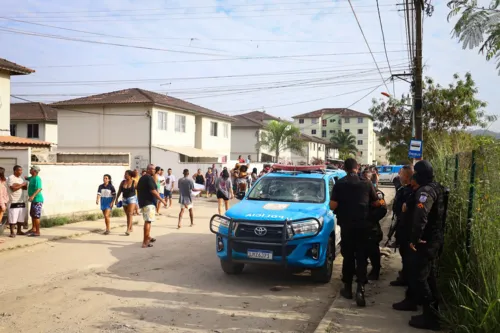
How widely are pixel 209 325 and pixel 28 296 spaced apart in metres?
2.95

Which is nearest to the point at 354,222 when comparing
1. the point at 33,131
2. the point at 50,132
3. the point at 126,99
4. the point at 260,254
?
the point at 260,254

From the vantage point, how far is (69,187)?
15469 millimetres

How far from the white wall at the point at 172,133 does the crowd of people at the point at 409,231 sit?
27.1 m

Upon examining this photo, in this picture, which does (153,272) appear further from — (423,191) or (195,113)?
(195,113)

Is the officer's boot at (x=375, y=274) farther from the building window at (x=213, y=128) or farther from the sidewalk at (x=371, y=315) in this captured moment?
the building window at (x=213, y=128)

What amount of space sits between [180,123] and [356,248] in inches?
1192

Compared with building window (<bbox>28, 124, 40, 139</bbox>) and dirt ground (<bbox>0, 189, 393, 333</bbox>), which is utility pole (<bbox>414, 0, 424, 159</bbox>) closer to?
dirt ground (<bbox>0, 189, 393, 333</bbox>)

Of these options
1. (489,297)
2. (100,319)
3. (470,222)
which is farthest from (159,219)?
(489,297)

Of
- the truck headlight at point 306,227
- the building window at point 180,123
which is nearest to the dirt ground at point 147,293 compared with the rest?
the truck headlight at point 306,227

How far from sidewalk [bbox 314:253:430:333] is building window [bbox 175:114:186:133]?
29.2m

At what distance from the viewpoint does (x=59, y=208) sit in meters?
15.0

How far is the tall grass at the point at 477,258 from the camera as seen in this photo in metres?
4.24

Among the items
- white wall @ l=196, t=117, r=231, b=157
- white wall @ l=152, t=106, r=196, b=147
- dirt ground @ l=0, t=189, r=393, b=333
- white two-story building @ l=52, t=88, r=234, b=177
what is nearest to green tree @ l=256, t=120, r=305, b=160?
white wall @ l=196, t=117, r=231, b=157

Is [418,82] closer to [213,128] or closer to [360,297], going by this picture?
[360,297]
